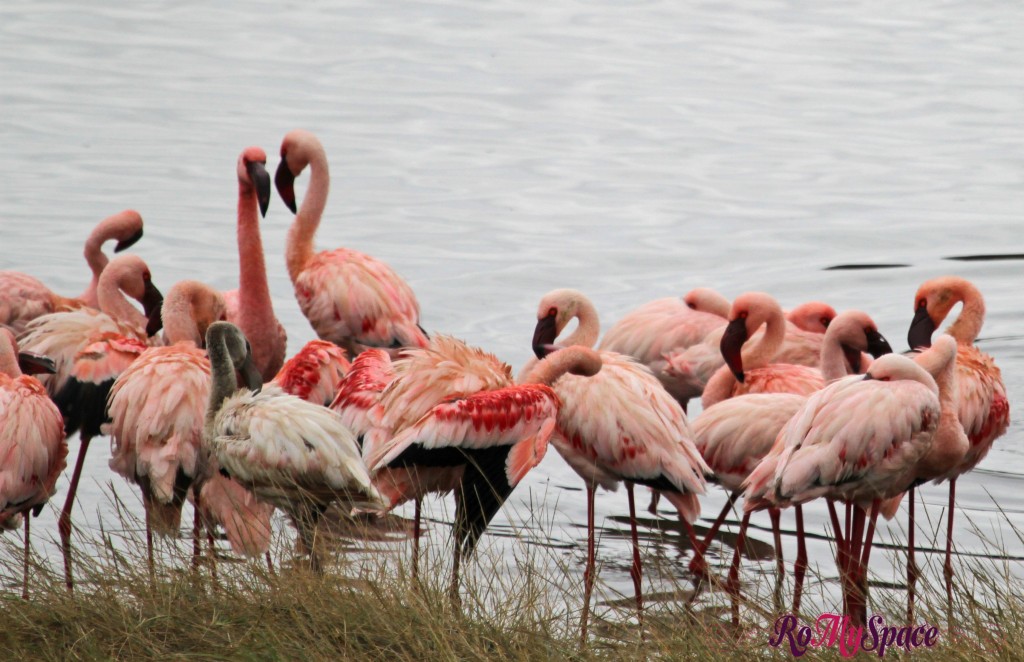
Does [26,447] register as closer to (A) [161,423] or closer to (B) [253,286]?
(A) [161,423]

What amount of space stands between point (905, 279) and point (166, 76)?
8.45 metres

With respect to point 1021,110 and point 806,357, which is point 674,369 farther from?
point 1021,110

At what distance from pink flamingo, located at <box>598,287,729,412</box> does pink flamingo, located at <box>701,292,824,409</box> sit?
2.41 feet

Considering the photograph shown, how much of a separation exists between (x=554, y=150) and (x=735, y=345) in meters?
7.86

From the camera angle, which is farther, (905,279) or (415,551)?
(905,279)

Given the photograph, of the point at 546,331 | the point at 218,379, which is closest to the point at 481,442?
the point at 218,379

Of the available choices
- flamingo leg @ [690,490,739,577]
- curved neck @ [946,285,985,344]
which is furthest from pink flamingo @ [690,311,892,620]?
curved neck @ [946,285,985,344]

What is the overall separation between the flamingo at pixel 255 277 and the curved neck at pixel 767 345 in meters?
2.18

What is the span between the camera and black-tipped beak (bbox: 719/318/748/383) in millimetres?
6867

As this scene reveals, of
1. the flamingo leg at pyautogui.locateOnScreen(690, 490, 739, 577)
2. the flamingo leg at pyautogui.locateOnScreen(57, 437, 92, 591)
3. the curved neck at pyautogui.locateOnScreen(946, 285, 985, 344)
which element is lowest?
the flamingo leg at pyautogui.locateOnScreen(690, 490, 739, 577)

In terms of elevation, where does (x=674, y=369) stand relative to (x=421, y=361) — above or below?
below

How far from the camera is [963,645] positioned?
3.86 m

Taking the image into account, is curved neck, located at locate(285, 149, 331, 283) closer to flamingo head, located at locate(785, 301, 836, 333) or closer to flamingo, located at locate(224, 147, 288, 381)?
flamingo, located at locate(224, 147, 288, 381)

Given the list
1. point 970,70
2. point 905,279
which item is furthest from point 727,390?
point 970,70
